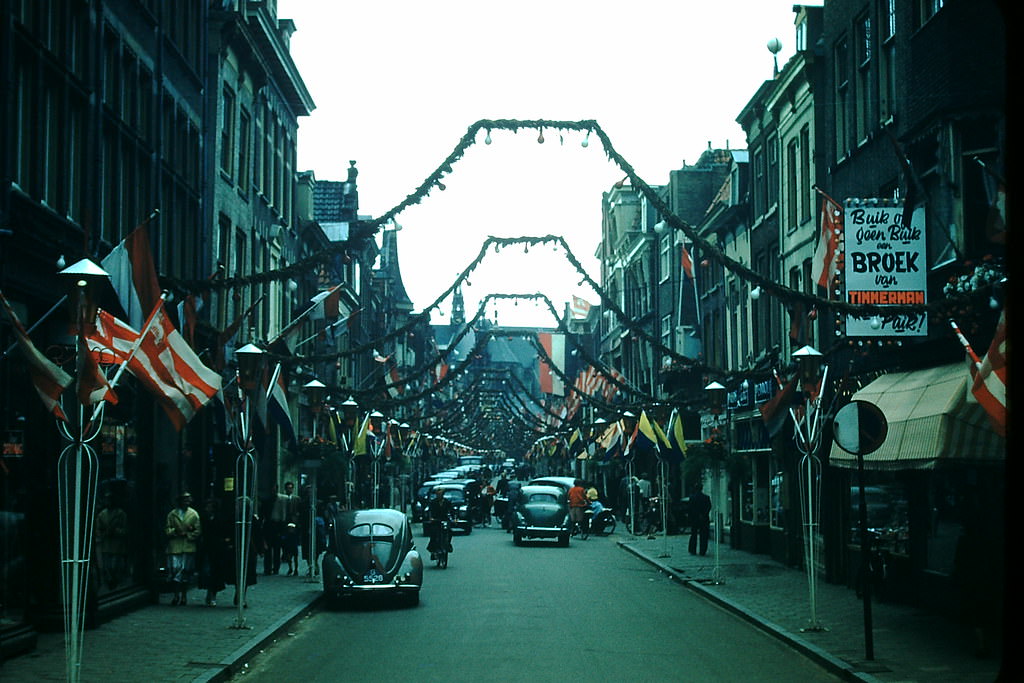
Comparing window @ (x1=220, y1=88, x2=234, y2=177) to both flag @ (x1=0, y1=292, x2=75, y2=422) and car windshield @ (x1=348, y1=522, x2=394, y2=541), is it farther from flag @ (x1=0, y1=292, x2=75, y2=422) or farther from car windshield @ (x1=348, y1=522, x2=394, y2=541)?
flag @ (x1=0, y1=292, x2=75, y2=422)

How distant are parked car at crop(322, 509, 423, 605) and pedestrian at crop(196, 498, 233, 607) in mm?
1704

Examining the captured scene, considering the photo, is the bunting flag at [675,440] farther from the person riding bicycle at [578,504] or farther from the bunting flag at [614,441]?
the person riding bicycle at [578,504]

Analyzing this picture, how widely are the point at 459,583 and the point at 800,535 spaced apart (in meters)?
8.90

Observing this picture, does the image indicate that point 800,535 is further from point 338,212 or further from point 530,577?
point 338,212

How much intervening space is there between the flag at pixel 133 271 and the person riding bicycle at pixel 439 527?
18.8 metres

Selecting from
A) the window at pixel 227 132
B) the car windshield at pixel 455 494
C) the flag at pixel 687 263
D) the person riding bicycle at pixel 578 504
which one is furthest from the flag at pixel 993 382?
the car windshield at pixel 455 494

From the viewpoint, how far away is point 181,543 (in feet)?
75.2

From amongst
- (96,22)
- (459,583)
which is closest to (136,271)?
(96,22)

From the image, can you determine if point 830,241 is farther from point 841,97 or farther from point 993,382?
point 841,97

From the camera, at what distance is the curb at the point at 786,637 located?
14312 mm

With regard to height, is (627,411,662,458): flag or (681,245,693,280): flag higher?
(681,245,693,280): flag

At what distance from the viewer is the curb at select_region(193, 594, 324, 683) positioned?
555 inches

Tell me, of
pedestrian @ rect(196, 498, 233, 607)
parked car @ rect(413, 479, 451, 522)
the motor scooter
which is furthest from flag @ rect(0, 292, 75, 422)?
parked car @ rect(413, 479, 451, 522)

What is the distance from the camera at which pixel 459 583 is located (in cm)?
2833
